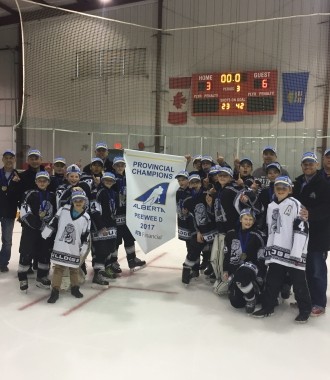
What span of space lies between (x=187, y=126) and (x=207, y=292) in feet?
26.3

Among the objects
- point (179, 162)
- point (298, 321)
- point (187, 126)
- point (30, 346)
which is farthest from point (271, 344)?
point (187, 126)

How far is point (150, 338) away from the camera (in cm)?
301

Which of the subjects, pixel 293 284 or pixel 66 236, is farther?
pixel 66 236

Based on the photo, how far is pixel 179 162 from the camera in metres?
4.50

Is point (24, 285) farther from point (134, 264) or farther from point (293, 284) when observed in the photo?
point (293, 284)

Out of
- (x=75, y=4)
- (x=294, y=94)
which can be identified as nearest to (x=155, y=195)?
(x=294, y=94)

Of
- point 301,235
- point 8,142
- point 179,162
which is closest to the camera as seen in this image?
point 301,235

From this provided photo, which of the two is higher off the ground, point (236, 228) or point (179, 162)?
point (179, 162)

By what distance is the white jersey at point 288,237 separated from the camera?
326 cm

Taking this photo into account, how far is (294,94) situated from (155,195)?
24.5 feet

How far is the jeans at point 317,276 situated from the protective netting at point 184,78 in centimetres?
681

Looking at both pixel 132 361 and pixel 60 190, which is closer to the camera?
pixel 132 361

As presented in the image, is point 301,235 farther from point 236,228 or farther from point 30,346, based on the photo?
point 30,346

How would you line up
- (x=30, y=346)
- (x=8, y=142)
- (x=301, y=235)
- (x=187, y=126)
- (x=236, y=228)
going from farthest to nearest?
(x=8, y=142)
(x=187, y=126)
(x=236, y=228)
(x=301, y=235)
(x=30, y=346)
